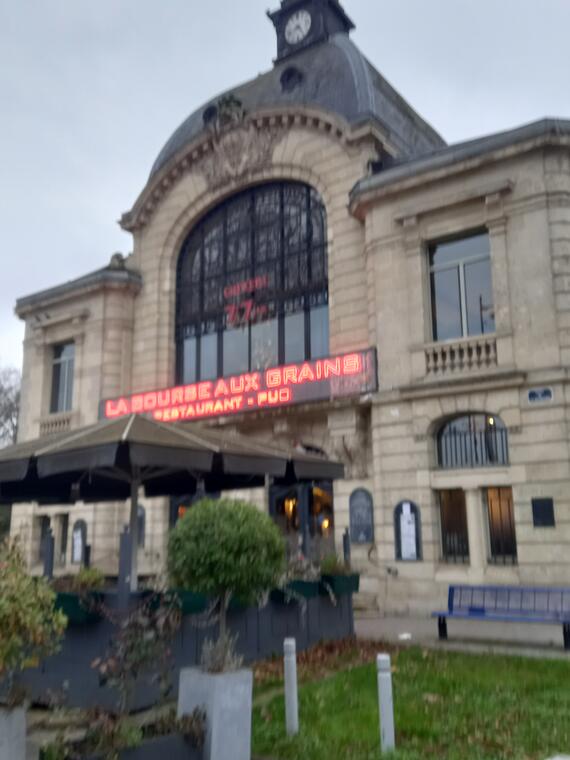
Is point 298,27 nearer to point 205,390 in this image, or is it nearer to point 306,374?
point 205,390

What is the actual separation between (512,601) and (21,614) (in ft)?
29.7

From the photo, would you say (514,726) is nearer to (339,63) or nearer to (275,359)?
(275,359)

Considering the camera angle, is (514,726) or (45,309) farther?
(45,309)

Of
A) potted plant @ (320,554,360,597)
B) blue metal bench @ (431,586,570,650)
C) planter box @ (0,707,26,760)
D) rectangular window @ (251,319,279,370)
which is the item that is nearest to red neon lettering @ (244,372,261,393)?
rectangular window @ (251,319,279,370)

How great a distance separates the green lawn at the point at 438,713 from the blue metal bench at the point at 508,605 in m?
1.58

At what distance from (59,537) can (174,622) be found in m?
19.1

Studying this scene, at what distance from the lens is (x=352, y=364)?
675 inches

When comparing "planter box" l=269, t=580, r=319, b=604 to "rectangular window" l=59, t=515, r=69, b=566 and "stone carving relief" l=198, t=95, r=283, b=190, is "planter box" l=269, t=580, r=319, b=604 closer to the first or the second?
"stone carving relief" l=198, t=95, r=283, b=190

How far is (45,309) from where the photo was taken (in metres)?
25.3

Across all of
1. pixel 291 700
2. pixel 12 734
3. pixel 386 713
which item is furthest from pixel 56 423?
pixel 386 713

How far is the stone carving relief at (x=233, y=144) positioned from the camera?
70.2ft

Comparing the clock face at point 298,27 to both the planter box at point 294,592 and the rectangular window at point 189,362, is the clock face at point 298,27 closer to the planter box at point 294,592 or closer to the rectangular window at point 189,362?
the rectangular window at point 189,362

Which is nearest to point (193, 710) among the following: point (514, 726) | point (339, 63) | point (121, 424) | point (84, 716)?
point (84, 716)

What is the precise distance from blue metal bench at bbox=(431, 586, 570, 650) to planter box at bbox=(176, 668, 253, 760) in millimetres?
6060
